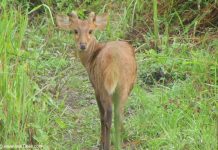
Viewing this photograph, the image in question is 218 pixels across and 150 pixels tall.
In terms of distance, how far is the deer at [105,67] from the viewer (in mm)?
5266

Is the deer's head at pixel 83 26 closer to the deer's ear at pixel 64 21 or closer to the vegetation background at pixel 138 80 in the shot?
the deer's ear at pixel 64 21

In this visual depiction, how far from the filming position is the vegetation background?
17.1 feet

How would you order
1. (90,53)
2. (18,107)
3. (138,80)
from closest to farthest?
(18,107), (90,53), (138,80)

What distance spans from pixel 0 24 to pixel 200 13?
2.71 m

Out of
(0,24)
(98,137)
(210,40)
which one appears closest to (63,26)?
(0,24)

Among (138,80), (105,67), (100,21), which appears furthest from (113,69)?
(138,80)

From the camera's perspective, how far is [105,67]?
17.6ft

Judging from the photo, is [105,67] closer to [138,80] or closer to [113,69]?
[113,69]

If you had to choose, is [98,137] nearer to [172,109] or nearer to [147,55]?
[172,109]

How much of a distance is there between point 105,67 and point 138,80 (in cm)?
146

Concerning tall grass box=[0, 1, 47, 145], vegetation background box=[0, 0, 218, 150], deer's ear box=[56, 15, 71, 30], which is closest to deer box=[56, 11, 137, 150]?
deer's ear box=[56, 15, 71, 30]

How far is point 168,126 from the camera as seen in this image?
564 centimetres

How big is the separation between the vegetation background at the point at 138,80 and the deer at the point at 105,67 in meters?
0.36

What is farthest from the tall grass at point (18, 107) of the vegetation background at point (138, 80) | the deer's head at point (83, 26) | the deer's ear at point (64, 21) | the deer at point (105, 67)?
the deer's ear at point (64, 21)
